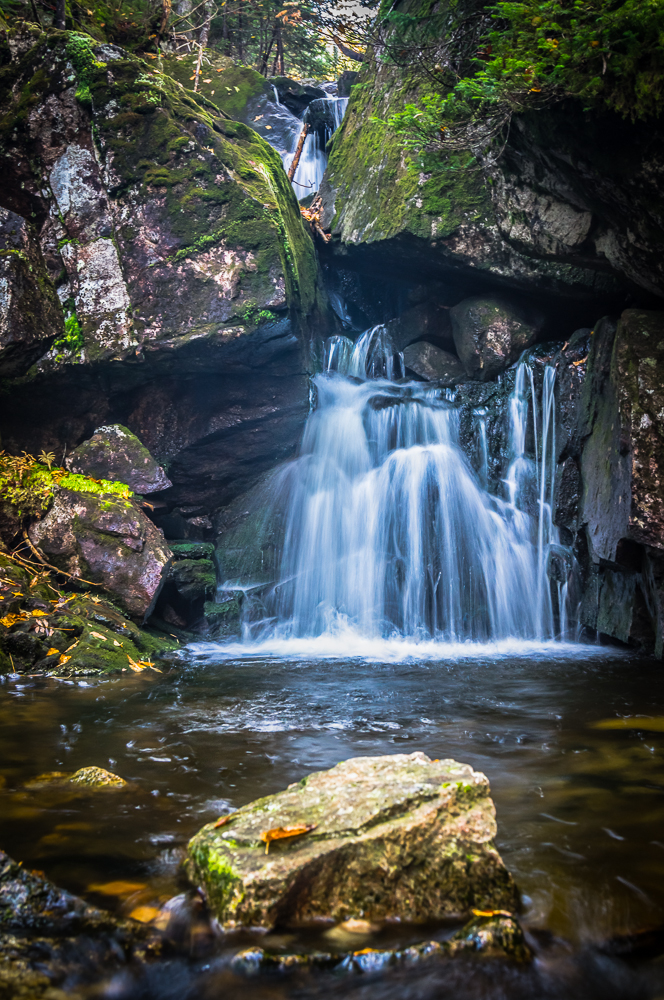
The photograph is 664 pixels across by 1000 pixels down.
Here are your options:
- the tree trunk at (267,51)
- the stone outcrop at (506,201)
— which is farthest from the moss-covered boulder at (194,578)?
the tree trunk at (267,51)

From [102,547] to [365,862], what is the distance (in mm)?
6521

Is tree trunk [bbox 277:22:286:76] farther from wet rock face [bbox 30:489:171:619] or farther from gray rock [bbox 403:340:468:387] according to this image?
wet rock face [bbox 30:489:171:619]

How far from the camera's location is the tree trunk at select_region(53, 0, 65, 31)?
33.1ft

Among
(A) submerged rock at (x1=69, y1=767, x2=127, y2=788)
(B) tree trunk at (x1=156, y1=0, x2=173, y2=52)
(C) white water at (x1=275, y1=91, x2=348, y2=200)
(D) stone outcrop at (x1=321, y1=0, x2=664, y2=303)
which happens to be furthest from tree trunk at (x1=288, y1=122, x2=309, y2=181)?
(A) submerged rock at (x1=69, y1=767, x2=127, y2=788)

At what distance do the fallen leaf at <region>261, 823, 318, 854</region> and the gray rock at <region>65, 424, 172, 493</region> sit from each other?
24.0 feet

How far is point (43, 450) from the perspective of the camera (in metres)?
9.10

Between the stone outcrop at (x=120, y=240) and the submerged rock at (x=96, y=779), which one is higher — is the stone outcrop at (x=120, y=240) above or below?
above

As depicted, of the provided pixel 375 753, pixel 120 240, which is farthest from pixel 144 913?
pixel 120 240

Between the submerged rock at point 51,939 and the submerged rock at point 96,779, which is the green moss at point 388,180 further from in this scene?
the submerged rock at point 51,939

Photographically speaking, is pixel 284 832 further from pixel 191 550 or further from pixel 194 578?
pixel 191 550

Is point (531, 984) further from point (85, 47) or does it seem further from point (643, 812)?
point (85, 47)

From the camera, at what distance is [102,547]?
7.89 metres

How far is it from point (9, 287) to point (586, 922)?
28.5 feet

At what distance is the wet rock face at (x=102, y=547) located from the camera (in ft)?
25.6
